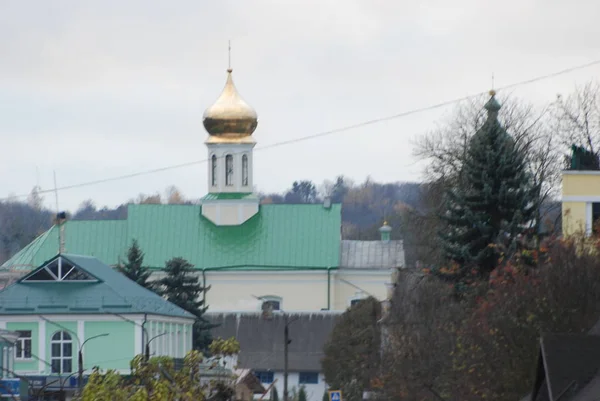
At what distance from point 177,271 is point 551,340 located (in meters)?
48.7

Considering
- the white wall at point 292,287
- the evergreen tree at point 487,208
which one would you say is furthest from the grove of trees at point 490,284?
the white wall at point 292,287

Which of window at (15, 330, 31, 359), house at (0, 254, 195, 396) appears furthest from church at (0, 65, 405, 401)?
window at (15, 330, 31, 359)

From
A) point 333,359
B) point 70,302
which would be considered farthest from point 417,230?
point 70,302

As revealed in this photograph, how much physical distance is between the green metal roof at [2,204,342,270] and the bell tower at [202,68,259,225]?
608 millimetres

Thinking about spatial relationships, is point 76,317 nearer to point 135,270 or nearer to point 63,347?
point 63,347

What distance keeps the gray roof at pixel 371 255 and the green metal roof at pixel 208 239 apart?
1087 millimetres

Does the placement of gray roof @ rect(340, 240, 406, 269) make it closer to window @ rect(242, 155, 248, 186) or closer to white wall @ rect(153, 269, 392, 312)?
white wall @ rect(153, 269, 392, 312)

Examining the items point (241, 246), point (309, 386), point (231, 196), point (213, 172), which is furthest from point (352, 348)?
point (213, 172)

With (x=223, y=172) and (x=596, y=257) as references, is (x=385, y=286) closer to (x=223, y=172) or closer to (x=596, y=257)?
(x=223, y=172)

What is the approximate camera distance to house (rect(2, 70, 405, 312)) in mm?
84125

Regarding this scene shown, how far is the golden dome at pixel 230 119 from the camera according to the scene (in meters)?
87.1

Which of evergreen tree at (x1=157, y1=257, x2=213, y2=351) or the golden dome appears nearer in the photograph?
evergreen tree at (x1=157, y1=257, x2=213, y2=351)

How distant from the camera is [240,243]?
85.5 m

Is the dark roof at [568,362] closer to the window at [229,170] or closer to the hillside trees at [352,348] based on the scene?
the hillside trees at [352,348]
